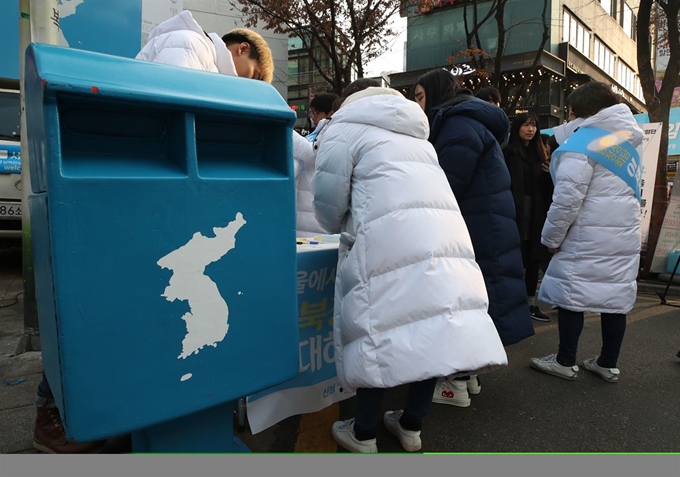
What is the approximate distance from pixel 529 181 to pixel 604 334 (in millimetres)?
1568

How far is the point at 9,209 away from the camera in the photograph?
4.98 m

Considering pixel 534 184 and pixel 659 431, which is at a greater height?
pixel 534 184

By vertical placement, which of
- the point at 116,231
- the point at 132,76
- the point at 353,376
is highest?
the point at 132,76

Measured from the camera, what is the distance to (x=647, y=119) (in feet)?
20.8

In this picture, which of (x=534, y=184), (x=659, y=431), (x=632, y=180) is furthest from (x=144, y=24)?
(x=659, y=431)

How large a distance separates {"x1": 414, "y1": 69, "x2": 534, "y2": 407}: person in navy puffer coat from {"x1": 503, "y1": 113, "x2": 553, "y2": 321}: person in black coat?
5.38ft

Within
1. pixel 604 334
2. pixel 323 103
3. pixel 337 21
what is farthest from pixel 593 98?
pixel 337 21

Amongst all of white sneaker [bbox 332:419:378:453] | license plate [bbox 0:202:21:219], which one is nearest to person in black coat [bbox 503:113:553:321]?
white sneaker [bbox 332:419:378:453]

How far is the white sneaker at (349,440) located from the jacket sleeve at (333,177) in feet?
3.05

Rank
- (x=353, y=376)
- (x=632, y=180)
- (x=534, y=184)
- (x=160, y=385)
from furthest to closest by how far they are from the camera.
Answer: (x=534, y=184), (x=632, y=180), (x=353, y=376), (x=160, y=385)

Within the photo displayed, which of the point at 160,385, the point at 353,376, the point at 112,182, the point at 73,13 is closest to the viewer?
the point at 112,182

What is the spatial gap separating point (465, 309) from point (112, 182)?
126 cm

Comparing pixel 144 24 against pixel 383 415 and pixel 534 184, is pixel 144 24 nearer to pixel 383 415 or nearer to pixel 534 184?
pixel 534 184

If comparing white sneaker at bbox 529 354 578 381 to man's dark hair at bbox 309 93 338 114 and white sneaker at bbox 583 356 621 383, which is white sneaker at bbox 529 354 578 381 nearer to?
white sneaker at bbox 583 356 621 383
